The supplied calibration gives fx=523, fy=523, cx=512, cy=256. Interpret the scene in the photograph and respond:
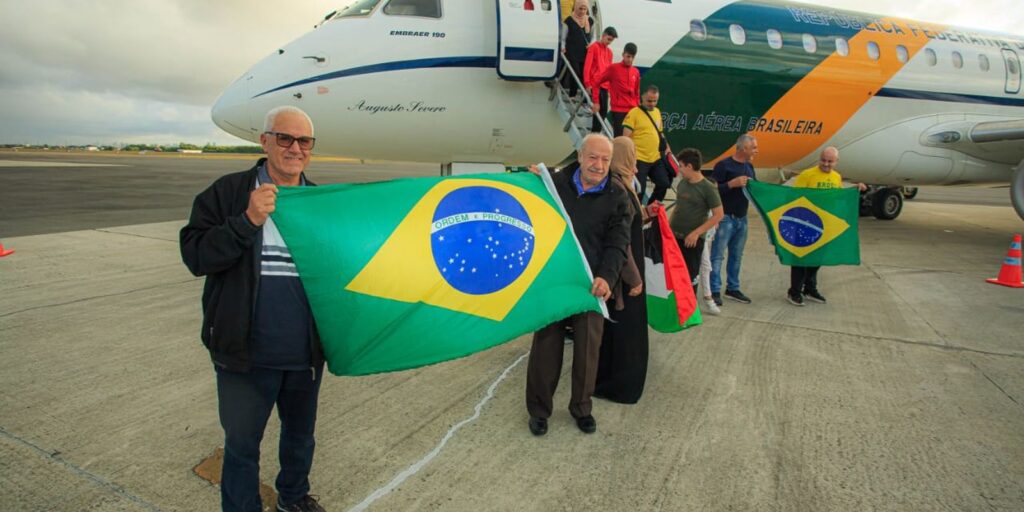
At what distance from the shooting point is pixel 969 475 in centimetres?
274

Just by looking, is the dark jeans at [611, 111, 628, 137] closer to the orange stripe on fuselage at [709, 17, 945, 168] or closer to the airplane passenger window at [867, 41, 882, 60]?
the orange stripe on fuselage at [709, 17, 945, 168]

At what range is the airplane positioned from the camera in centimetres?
664

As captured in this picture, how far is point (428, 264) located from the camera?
2.55 m

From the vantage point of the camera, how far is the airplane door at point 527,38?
6695 millimetres

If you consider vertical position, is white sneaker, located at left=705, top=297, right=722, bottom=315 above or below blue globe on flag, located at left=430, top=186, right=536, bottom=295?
below

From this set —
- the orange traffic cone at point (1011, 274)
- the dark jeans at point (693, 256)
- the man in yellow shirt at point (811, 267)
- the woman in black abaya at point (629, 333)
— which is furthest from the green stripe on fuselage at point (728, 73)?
the woman in black abaya at point (629, 333)

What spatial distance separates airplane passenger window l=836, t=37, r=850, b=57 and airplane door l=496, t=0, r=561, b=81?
223 inches

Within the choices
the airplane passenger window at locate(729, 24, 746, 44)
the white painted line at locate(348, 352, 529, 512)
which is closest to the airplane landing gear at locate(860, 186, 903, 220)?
the airplane passenger window at locate(729, 24, 746, 44)

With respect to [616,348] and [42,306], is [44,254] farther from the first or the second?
[616,348]

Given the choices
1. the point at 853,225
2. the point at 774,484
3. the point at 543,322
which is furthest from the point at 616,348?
the point at 853,225

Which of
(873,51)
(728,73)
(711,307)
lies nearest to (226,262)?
(711,307)

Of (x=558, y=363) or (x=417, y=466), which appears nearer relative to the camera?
(x=417, y=466)

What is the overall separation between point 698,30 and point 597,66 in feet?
8.76

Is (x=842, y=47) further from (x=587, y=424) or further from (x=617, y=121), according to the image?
(x=587, y=424)
